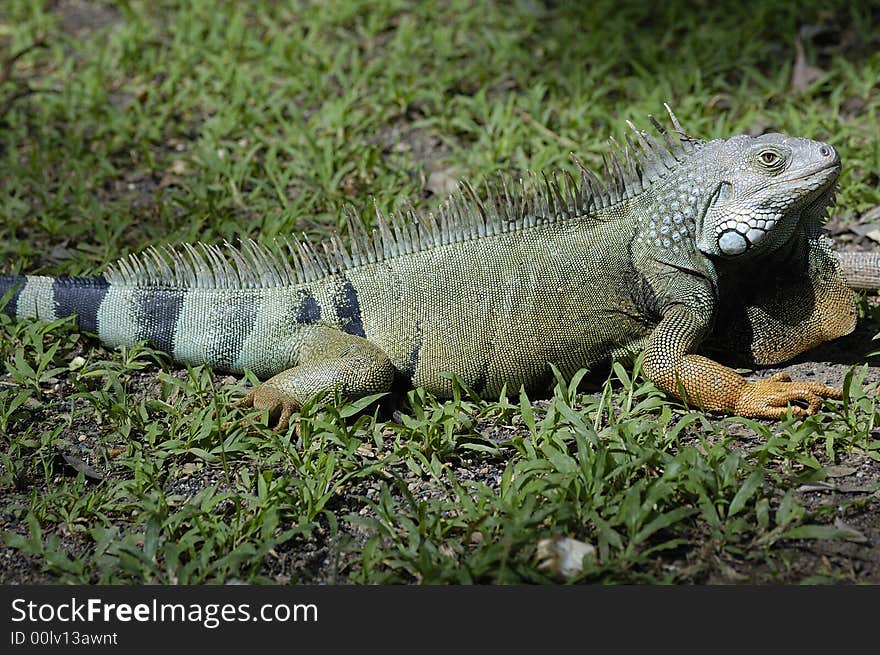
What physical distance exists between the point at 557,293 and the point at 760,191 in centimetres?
93

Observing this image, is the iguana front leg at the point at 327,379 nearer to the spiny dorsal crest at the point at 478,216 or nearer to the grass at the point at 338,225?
the grass at the point at 338,225

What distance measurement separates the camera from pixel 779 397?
13.6ft

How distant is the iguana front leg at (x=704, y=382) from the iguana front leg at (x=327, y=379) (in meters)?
1.16

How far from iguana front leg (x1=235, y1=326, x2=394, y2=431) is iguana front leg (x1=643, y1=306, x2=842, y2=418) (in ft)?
3.79

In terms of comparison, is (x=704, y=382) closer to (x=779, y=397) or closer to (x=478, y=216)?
(x=779, y=397)

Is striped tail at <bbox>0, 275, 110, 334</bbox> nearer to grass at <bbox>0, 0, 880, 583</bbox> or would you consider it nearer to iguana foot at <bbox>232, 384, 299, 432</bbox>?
grass at <bbox>0, 0, 880, 583</bbox>

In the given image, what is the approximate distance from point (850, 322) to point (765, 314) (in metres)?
0.37

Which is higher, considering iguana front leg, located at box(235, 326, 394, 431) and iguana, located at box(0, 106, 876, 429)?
iguana, located at box(0, 106, 876, 429)

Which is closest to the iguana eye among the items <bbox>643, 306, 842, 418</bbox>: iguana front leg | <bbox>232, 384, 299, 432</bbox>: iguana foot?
<bbox>643, 306, 842, 418</bbox>: iguana front leg

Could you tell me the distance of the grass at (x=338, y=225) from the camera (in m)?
3.54

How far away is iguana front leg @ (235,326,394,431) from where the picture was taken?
14.0ft

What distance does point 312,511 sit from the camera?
12.3 feet

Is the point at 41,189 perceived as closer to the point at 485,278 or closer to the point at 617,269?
the point at 485,278

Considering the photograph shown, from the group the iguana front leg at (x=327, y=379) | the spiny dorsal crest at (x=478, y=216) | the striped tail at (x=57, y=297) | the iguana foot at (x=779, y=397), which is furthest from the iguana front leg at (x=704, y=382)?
the striped tail at (x=57, y=297)
